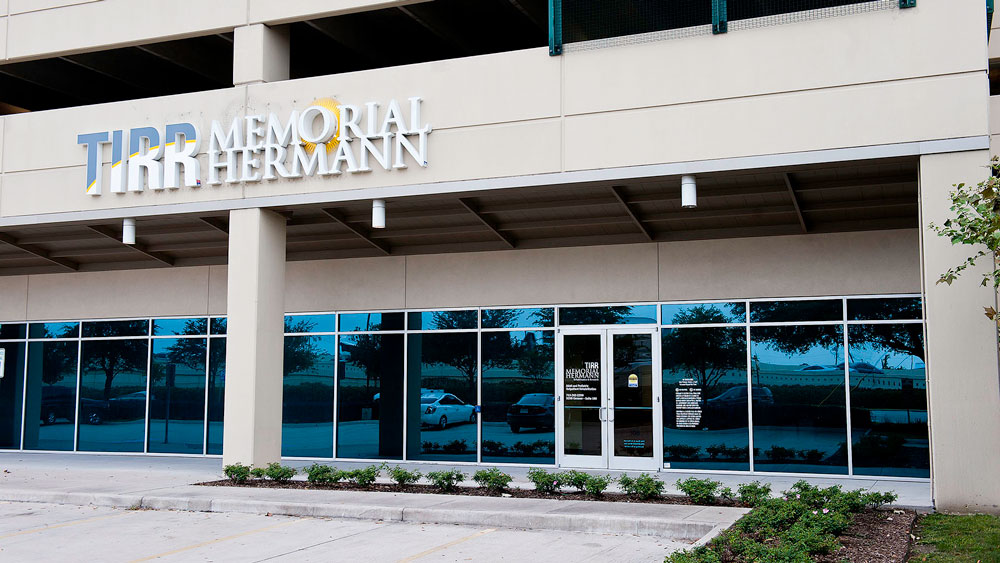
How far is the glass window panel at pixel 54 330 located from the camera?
21359 mm

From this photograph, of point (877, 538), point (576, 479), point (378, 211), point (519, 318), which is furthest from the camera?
point (519, 318)

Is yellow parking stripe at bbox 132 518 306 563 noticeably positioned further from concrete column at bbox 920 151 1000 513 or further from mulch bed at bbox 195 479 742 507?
concrete column at bbox 920 151 1000 513

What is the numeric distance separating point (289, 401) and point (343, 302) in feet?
7.83

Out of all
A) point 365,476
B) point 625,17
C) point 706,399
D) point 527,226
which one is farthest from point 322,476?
point 625,17

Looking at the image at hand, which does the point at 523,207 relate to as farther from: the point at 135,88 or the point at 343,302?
the point at 135,88

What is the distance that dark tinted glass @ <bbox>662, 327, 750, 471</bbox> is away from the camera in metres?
16.0

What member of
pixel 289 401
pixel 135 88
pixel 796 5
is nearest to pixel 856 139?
pixel 796 5

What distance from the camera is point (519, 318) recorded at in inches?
693

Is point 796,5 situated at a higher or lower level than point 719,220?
higher

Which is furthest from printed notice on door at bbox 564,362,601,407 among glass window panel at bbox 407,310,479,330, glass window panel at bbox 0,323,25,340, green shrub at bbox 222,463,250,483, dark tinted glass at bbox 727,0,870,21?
glass window panel at bbox 0,323,25,340

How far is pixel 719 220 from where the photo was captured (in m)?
16.1

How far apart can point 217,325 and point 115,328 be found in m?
2.81

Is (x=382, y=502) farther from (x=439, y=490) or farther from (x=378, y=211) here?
(x=378, y=211)

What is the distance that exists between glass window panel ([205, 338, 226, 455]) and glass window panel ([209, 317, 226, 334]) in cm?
17
